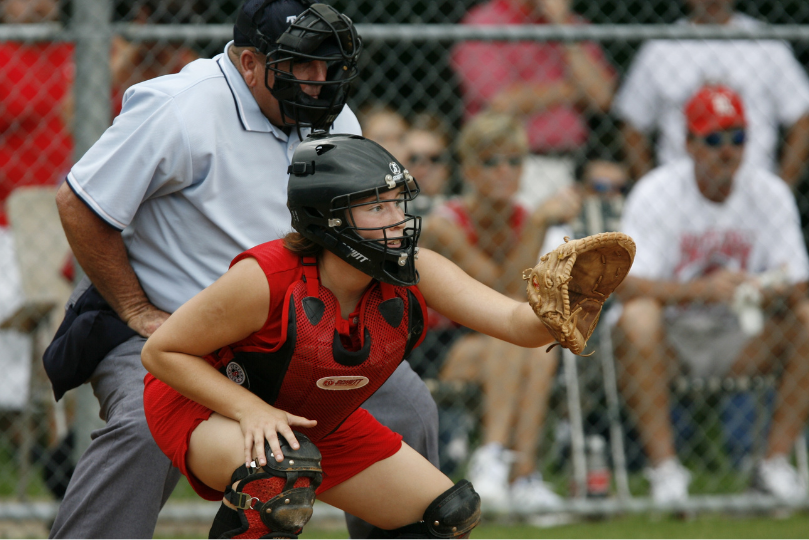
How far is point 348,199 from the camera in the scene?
2.12 meters

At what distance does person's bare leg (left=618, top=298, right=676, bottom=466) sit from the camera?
4293 mm

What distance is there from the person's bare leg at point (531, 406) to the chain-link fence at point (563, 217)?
0.01 m

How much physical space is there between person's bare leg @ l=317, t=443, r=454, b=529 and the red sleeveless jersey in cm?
19

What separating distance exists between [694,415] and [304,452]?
156 inches

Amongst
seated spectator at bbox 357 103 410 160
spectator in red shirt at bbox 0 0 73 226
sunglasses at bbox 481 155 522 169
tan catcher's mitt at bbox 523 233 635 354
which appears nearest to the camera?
tan catcher's mitt at bbox 523 233 635 354

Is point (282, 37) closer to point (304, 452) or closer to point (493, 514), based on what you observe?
point (304, 452)

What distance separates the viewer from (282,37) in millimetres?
2432

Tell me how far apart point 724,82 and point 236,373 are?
3.67 metres

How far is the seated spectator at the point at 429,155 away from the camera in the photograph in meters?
5.04

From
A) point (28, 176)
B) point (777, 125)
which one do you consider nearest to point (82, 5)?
point (28, 176)

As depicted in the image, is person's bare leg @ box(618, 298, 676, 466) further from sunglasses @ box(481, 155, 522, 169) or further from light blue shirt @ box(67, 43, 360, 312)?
light blue shirt @ box(67, 43, 360, 312)

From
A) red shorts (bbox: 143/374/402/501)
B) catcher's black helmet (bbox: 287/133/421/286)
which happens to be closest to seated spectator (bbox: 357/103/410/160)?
red shorts (bbox: 143/374/402/501)

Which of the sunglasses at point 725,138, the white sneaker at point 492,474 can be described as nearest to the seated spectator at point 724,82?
the sunglasses at point 725,138

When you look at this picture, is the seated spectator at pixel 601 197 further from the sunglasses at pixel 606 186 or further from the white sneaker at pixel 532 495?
the white sneaker at pixel 532 495
